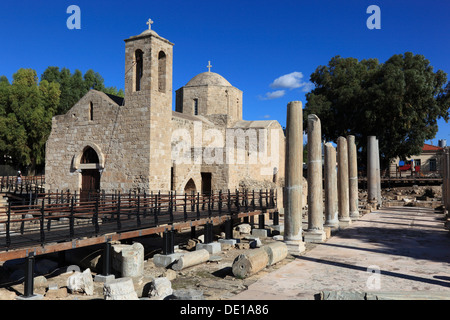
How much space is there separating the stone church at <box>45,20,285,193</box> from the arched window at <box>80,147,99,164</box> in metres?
0.05

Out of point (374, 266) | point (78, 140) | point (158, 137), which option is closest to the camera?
point (374, 266)

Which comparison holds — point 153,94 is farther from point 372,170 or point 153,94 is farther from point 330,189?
point 372,170

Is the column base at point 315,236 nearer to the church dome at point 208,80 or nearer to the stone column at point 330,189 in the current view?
the stone column at point 330,189

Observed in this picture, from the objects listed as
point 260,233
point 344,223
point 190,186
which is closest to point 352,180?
point 344,223

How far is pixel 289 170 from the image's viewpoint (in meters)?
10.8

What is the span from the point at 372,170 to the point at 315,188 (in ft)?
42.2

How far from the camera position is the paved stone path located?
6770mm

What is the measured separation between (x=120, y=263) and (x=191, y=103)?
2019 cm

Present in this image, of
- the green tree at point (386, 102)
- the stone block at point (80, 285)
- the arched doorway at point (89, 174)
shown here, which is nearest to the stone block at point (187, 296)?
the stone block at point (80, 285)

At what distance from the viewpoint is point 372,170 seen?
23.3 meters

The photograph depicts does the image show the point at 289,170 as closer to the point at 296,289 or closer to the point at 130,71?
the point at 296,289

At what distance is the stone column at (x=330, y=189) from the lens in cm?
1412

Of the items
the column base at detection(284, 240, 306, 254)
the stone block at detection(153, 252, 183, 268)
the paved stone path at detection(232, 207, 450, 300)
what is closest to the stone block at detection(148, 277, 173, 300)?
the paved stone path at detection(232, 207, 450, 300)
